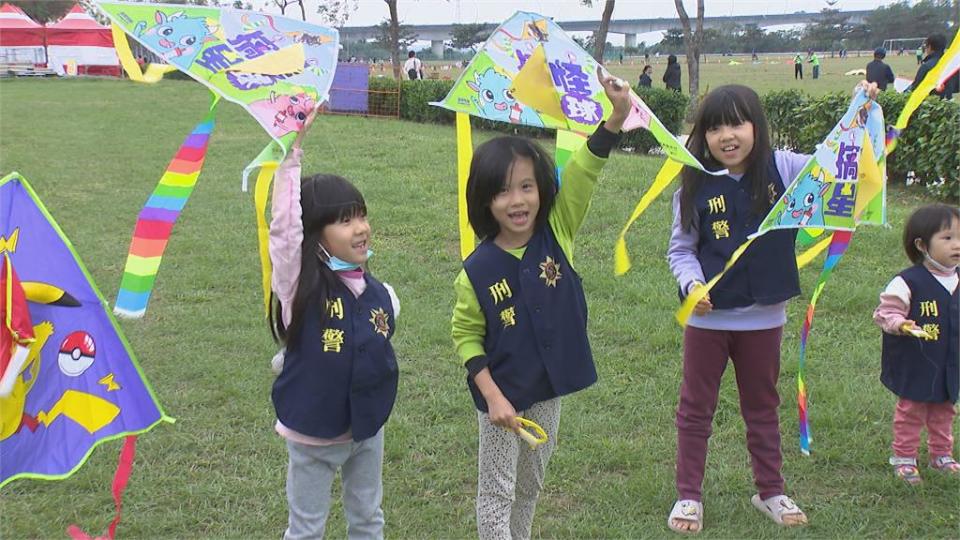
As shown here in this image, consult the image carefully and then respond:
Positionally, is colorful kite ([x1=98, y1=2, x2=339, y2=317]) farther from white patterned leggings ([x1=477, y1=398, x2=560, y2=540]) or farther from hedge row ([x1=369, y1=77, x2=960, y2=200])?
hedge row ([x1=369, y1=77, x2=960, y2=200])

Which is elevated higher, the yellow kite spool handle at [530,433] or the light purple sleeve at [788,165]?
the light purple sleeve at [788,165]

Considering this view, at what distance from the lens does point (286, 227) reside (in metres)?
2.17

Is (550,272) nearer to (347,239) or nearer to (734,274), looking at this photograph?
(347,239)

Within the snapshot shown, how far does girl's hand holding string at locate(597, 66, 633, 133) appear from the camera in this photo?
2.12 m

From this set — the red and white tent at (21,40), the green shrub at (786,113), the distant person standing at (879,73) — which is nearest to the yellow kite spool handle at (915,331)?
the green shrub at (786,113)

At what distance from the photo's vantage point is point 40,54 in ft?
125

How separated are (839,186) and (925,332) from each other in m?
0.70

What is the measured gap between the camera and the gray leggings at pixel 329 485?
231cm

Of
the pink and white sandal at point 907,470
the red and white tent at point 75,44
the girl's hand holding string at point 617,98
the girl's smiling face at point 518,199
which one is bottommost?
the pink and white sandal at point 907,470

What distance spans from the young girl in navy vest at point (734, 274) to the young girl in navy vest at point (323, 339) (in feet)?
3.48

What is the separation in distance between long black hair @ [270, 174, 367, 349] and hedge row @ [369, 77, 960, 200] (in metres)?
6.64

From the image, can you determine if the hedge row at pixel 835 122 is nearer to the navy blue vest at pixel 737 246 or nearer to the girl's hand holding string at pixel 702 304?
the navy blue vest at pixel 737 246

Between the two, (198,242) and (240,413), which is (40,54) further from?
(240,413)

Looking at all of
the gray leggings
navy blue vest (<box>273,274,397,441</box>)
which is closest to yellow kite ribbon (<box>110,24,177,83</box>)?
navy blue vest (<box>273,274,397,441</box>)
